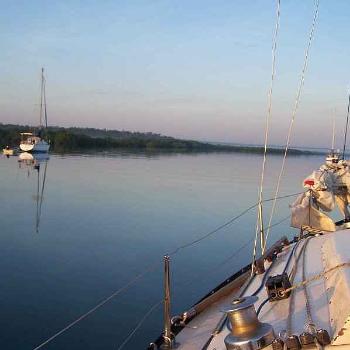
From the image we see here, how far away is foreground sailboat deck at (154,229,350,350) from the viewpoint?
3057mm

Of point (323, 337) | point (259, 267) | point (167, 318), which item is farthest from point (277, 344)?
point (259, 267)

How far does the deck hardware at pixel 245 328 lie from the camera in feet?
10.0

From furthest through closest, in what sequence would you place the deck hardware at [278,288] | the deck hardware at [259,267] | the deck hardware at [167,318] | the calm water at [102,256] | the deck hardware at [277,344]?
the calm water at [102,256] < the deck hardware at [259,267] < the deck hardware at [167,318] < the deck hardware at [278,288] < the deck hardware at [277,344]

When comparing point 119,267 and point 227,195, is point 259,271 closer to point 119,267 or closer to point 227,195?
point 119,267

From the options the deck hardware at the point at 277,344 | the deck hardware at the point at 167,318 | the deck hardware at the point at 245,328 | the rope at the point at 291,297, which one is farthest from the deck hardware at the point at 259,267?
the deck hardware at the point at 277,344

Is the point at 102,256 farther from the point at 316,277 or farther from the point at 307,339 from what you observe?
the point at 307,339

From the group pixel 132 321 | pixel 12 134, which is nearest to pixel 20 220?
pixel 132 321

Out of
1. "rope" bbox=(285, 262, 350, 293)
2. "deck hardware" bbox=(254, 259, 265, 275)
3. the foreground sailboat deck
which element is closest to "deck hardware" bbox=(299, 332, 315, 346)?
the foreground sailboat deck

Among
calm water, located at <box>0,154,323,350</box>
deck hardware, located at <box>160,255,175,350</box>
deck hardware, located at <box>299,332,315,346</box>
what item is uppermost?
deck hardware, located at <box>299,332,315,346</box>

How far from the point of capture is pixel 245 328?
10.3 feet

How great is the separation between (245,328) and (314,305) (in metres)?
0.61

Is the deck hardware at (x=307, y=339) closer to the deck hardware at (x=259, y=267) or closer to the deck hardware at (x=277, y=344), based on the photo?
the deck hardware at (x=277, y=344)

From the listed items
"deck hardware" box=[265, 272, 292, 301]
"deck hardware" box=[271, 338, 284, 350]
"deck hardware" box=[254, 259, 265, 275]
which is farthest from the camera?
"deck hardware" box=[254, 259, 265, 275]

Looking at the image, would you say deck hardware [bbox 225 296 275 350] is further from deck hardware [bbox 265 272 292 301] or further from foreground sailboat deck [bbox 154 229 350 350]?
deck hardware [bbox 265 272 292 301]
